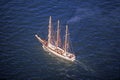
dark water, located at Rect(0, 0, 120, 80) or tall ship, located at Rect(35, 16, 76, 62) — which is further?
tall ship, located at Rect(35, 16, 76, 62)

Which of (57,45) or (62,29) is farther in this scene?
(62,29)

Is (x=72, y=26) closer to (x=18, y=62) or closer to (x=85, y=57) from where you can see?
(x=85, y=57)

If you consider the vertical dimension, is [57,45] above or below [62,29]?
below

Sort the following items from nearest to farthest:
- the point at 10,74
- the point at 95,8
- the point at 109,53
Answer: the point at 10,74, the point at 109,53, the point at 95,8

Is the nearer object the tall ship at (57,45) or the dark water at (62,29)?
the dark water at (62,29)

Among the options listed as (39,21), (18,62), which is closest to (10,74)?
(18,62)
